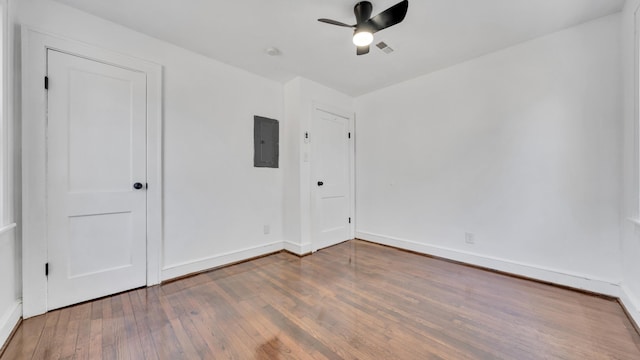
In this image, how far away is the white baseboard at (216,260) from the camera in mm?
2574

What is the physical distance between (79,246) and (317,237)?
100 inches

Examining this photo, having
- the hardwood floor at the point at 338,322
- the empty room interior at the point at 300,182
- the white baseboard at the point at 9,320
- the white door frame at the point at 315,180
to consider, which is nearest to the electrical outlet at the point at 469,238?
the empty room interior at the point at 300,182

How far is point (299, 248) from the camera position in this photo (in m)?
3.37

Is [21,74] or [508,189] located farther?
[508,189]

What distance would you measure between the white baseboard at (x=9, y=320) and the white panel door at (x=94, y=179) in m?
0.17

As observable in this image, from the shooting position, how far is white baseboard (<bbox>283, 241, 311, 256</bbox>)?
132 inches

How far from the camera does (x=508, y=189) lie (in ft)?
8.92

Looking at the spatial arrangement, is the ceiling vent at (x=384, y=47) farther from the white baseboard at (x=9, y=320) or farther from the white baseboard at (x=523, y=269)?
the white baseboard at (x=9, y=320)

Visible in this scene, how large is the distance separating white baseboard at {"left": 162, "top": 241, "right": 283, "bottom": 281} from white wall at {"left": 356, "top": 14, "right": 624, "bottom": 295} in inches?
72.9

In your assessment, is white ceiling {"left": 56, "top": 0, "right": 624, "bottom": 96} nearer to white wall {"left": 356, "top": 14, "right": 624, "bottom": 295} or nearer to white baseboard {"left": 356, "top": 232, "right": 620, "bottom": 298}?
white wall {"left": 356, "top": 14, "right": 624, "bottom": 295}

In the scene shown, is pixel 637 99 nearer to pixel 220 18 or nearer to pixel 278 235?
pixel 220 18

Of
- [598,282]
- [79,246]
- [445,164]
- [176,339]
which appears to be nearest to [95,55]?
[79,246]

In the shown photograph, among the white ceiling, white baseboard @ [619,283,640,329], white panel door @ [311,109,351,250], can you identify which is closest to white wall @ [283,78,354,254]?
white panel door @ [311,109,351,250]

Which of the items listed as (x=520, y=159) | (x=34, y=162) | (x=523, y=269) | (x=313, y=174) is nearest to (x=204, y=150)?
(x=34, y=162)
